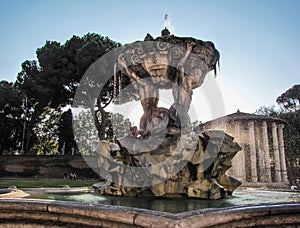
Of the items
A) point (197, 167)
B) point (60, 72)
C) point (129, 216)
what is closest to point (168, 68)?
point (197, 167)

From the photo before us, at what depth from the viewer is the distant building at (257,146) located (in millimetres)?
27250

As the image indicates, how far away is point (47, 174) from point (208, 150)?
20852mm

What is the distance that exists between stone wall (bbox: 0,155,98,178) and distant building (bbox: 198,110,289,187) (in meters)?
11.5

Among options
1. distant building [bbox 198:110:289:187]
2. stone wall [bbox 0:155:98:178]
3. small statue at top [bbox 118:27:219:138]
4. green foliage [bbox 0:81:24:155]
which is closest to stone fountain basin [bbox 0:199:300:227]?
small statue at top [bbox 118:27:219:138]

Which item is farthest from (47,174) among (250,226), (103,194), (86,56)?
(250,226)

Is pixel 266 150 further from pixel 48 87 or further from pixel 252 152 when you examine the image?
pixel 48 87

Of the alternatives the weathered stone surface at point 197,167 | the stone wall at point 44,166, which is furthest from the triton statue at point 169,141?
the stone wall at point 44,166

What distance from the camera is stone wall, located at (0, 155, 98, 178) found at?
76.8 feet

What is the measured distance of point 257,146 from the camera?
29.4 meters

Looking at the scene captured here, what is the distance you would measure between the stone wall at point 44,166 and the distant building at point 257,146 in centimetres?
1148

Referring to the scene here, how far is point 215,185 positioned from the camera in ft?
16.8

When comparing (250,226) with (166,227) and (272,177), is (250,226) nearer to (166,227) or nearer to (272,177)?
(166,227)

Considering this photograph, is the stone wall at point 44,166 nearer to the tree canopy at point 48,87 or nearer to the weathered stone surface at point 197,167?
the tree canopy at point 48,87

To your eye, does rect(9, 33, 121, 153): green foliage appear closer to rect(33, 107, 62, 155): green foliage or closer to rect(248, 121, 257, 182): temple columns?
rect(33, 107, 62, 155): green foliage
